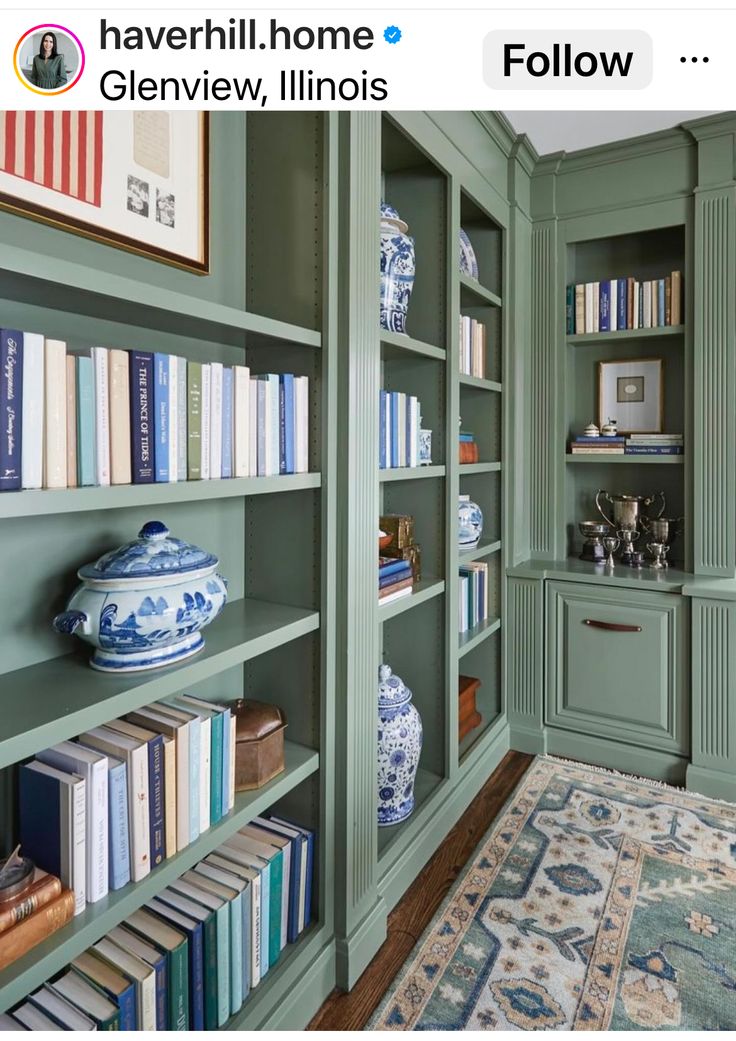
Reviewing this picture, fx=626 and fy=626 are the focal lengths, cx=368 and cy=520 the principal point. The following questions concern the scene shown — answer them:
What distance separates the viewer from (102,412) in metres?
1.04

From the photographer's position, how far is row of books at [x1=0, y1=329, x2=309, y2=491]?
921mm

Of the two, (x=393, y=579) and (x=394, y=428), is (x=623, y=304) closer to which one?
(x=394, y=428)

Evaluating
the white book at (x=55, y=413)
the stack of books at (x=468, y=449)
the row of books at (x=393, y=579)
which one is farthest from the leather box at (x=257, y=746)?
the stack of books at (x=468, y=449)

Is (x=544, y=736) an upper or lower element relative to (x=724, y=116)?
lower

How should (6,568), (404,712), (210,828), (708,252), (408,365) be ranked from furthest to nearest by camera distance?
(708,252)
(408,365)
(404,712)
(210,828)
(6,568)

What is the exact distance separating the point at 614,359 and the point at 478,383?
3.27 feet

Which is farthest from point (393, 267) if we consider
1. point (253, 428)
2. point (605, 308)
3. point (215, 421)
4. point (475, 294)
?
point (605, 308)

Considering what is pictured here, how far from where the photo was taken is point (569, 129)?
2607 millimetres

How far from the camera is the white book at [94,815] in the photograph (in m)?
1.04

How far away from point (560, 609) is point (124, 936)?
2.11m

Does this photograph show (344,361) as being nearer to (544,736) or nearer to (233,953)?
(233,953)

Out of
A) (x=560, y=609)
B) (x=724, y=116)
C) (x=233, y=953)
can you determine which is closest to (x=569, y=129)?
(x=724, y=116)

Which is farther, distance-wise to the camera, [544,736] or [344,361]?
[544,736]

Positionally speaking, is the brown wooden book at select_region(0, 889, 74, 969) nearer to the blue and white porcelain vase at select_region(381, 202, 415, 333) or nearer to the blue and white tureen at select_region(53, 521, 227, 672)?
the blue and white tureen at select_region(53, 521, 227, 672)
